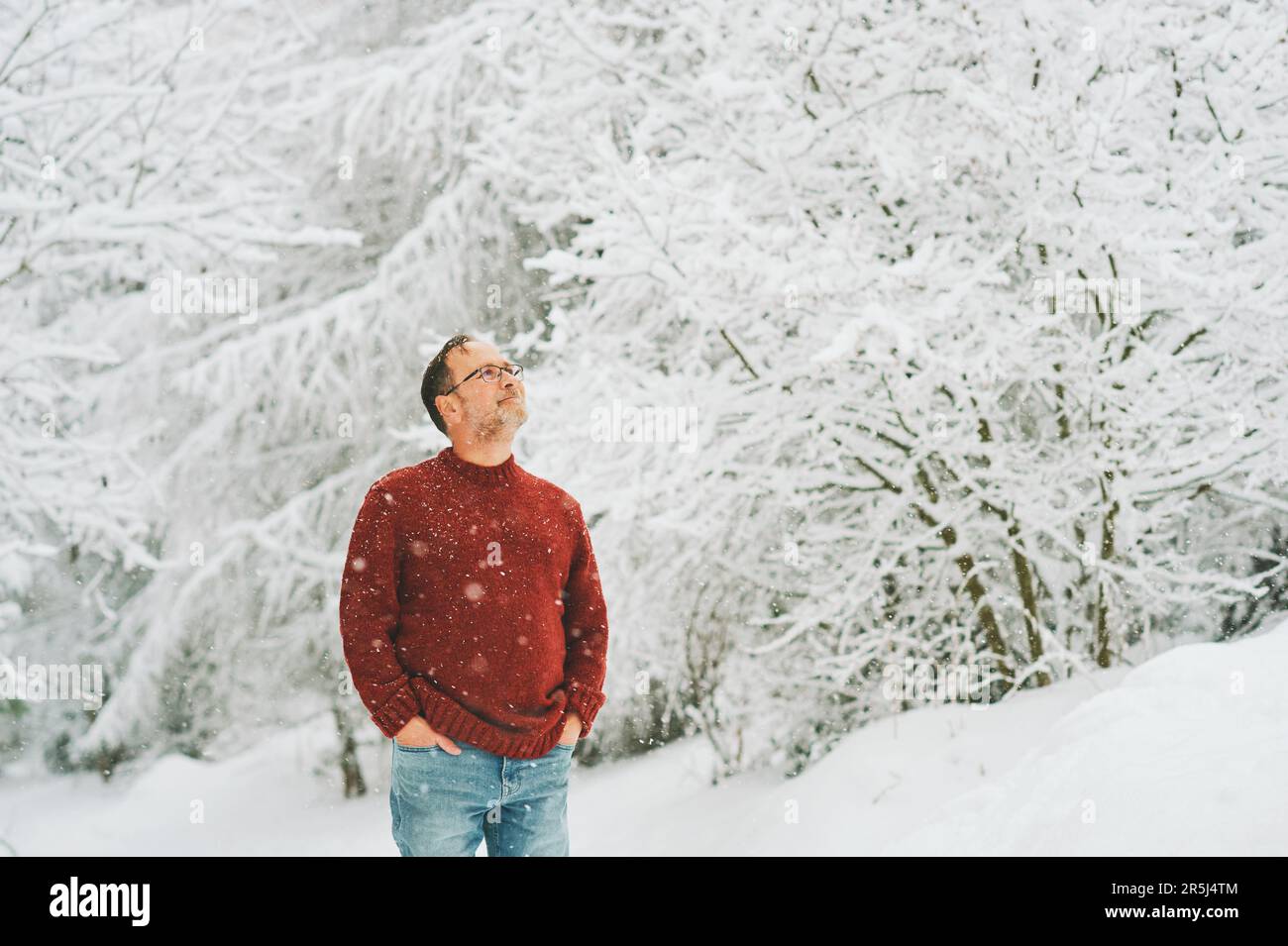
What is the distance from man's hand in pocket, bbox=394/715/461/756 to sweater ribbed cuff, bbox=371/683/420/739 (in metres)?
0.01

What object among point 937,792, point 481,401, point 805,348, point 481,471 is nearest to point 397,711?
point 481,471

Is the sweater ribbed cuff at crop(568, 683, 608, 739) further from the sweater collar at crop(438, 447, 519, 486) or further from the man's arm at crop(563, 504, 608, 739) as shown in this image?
the sweater collar at crop(438, 447, 519, 486)

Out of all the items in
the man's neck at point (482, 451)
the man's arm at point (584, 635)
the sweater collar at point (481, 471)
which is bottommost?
the man's arm at point (584, 635)

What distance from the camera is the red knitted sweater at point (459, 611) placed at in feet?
7.28

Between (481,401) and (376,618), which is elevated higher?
(481,401)

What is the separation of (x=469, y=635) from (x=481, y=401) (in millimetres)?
556

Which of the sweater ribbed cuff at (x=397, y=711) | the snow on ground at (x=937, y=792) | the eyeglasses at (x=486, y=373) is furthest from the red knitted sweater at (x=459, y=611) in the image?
the snow on ground at (x=937, y=792)

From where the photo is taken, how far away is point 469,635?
7.45ft

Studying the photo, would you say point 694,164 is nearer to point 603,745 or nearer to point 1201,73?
point 1201,73

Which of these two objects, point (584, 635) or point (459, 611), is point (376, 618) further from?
point (584, 635)

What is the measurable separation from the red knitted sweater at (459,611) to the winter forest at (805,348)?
5.04ft

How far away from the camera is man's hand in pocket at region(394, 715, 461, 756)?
7.25 ft

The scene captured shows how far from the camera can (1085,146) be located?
4367 millimetres

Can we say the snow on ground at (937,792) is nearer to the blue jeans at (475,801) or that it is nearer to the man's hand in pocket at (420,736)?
the blue jeans at (475,801)
